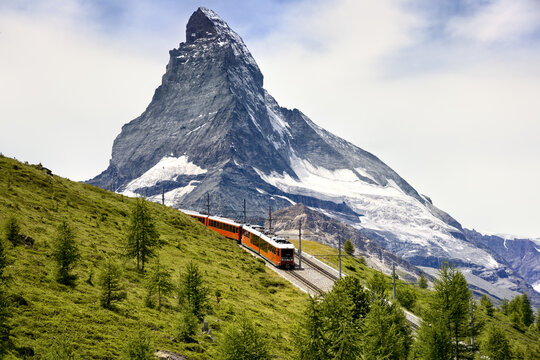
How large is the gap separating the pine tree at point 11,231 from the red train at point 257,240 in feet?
143

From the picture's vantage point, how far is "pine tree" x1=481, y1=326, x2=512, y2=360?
55094mm

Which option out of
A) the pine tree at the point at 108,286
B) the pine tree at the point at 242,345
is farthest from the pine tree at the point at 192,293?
the pine tree at the point at 242,345

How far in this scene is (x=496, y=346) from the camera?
5556cm

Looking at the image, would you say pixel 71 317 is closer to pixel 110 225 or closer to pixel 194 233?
pixel 110 225

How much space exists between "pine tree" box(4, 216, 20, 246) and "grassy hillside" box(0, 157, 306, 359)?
3.33ft

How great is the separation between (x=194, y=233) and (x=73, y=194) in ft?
74.6

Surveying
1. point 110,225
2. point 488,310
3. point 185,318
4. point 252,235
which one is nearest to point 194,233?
point 252,235

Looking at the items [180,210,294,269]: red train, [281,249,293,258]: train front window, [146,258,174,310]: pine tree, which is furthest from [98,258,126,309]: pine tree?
[180,210,294,269]: red train

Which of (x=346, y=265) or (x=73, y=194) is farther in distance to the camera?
(x=346, y=265)

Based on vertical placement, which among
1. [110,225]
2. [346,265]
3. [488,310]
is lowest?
[488,310]

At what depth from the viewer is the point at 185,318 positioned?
101 ft

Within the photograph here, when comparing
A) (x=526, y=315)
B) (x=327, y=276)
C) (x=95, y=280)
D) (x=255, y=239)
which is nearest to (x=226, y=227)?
(x=255, y=239)

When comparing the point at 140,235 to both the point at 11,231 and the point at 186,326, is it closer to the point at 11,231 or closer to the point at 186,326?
the point at 11,231

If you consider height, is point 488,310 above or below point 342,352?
below
